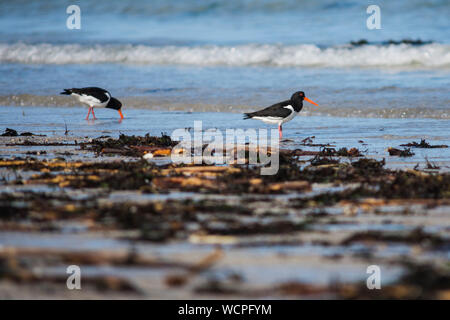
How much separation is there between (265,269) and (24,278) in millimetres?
915

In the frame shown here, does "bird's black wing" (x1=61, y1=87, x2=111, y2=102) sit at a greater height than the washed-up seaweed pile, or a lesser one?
greater

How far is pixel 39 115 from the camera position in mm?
10234

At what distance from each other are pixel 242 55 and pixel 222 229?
14.6 metres

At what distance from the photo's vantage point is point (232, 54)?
1755 centimetres

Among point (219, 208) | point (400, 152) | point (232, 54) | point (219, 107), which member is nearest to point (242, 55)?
point (232, 54)

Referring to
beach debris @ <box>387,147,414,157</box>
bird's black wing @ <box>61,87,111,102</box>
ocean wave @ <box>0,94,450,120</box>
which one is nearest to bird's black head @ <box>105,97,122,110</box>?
bird's black wing @ <box>61,87,111,102</box>

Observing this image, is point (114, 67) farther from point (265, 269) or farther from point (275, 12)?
point (265, 269)

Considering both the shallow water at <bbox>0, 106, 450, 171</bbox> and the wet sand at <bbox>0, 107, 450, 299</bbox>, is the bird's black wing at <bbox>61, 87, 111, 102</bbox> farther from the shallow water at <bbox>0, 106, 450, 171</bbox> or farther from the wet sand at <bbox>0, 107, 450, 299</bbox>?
the wet sand at <bbox>0, 107, 450, 299</bbox>

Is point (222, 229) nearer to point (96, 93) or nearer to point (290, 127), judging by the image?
point (290, 127)

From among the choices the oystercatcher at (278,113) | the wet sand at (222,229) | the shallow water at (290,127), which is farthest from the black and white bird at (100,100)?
the wet sand at (222,229)

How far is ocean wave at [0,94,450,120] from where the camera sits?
965 cm

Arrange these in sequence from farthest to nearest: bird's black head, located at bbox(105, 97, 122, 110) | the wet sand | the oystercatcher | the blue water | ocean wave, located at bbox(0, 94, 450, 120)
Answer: the blue water → bird's black head, located at bbox(105, 97, 122, 110) → ocean wave, located at bbox(0, 94, 450, 120) → the oystercatcher → the wet sand
